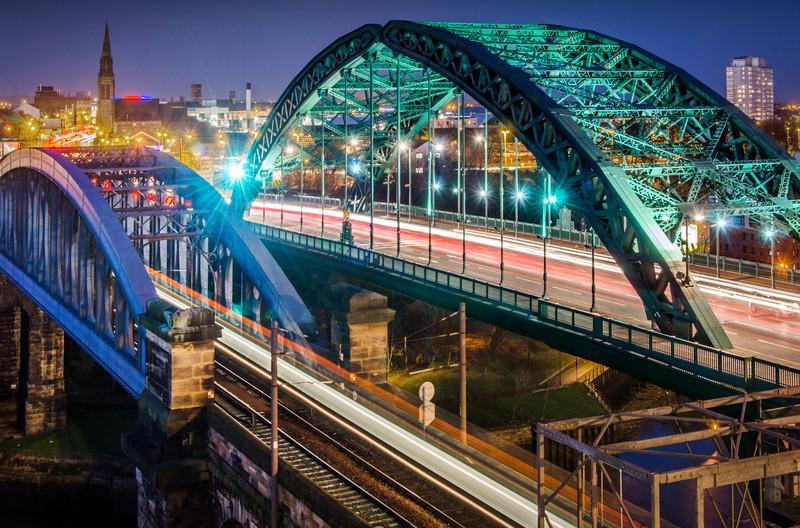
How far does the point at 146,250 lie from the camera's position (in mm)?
71312

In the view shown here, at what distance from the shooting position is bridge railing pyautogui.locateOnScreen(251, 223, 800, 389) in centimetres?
2884

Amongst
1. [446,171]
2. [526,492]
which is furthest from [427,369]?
[446,171]

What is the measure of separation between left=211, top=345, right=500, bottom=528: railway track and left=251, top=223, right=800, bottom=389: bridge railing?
11.4 meters

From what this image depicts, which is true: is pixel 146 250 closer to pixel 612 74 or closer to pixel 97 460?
pixel 97 460

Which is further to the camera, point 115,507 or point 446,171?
point 446,171

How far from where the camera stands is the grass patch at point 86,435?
172ft

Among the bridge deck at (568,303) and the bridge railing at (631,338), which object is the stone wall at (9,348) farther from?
the bridge railing at (631,338)

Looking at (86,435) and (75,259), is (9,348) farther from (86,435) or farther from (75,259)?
(75,259)

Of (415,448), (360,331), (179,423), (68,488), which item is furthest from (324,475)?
(68,488)

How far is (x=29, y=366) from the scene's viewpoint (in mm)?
55906

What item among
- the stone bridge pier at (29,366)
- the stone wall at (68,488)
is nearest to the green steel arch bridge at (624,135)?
the stone bridge pier at (29,366)

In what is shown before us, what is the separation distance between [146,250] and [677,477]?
200ft

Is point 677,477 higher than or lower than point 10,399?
higher

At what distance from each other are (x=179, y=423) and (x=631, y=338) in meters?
15.6
